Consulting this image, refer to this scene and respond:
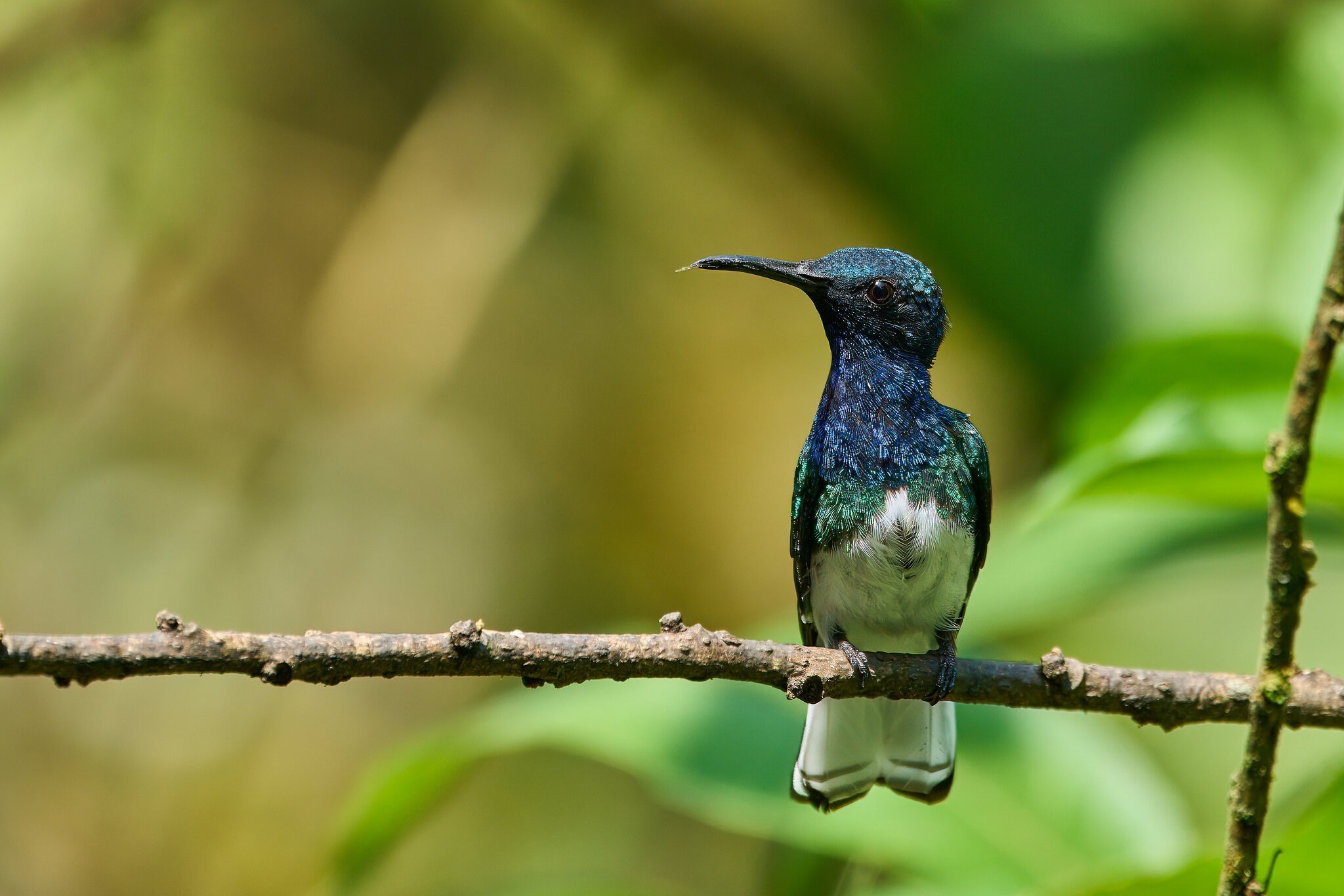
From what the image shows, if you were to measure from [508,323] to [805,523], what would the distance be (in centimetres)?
403

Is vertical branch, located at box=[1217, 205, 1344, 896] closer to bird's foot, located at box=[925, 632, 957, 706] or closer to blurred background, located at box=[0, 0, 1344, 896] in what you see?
bird's foot, located at box=[925, 632, 957, 706]

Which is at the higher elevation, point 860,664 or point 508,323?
point 508,323

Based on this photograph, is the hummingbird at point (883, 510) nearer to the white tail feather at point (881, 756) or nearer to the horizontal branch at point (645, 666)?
the white tail feather at point (881, 756)

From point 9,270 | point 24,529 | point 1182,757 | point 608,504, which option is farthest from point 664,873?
point 9,270

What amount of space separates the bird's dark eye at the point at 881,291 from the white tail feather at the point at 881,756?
36.6 inches

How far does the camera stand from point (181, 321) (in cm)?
599

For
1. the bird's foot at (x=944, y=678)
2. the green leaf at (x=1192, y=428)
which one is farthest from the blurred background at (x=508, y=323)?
the bird's foot at (x=944, y=678)

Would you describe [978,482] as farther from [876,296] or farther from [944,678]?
[944,678]

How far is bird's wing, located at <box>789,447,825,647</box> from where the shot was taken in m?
2.88

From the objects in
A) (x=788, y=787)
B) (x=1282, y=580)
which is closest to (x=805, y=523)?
(x=788, y=787)

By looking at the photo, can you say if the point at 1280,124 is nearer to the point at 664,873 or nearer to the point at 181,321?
the point at 664,873

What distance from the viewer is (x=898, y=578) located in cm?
278

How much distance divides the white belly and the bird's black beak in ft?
1.67

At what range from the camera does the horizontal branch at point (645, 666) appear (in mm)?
1696
